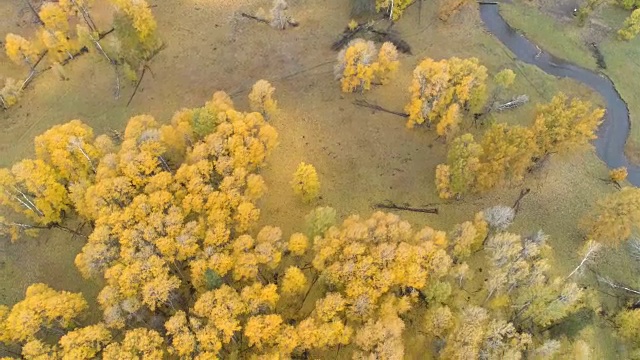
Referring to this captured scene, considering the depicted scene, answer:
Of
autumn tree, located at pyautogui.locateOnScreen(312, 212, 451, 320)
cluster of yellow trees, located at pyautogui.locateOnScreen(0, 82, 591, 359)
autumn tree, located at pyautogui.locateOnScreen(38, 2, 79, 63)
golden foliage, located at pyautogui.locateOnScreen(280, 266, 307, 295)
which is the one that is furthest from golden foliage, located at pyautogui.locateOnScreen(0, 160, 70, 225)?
autumn tree, located at pyautogui.locateOnScreen(312, 212, 451, 320)

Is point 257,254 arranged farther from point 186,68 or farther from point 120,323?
Answer: point 186,68

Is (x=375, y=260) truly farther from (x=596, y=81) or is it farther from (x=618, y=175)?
(x=596, y=81)

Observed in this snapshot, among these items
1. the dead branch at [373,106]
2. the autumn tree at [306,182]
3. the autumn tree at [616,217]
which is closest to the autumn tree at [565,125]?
the autumn tree at [616,217]

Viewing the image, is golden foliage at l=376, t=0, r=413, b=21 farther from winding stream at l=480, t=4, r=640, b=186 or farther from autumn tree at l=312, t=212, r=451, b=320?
autumn tree at l=312, t=212, r=451, b=320

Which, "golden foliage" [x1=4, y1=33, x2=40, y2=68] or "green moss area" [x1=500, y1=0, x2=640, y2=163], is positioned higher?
"golden foliage" [x1=4, y1=33, x2=40, y2=68]

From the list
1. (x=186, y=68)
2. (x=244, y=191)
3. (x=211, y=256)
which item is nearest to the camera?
(x=211, y=256)

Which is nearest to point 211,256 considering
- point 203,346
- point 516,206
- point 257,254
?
point 257,254
